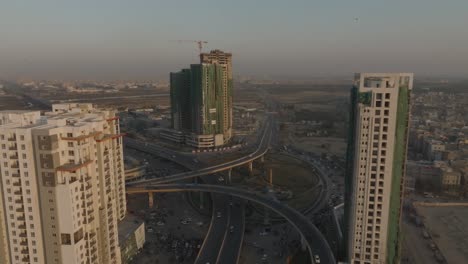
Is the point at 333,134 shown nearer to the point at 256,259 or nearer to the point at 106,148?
the point at 256,259

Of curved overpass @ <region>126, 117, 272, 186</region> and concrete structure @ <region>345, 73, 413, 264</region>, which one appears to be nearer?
concrete structure @ <region>345, 73, 413, 264</region>

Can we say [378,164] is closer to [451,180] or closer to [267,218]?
[267,218]

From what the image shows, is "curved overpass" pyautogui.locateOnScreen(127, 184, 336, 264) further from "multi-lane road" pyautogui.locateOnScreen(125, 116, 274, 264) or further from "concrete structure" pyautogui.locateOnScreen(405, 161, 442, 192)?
"concrete structure" pyautogui.locateOnScreen(405, 161, 442, 192)

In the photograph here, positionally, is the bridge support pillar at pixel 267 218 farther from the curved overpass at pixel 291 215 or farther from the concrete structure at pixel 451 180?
the concrete structure at pixel 451 180

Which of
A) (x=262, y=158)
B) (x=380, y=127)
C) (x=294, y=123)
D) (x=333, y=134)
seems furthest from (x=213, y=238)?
(x=294, y=123)

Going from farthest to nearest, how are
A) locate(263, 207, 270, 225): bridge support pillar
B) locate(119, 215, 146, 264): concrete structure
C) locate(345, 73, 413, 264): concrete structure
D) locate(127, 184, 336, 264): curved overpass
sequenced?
locate(263, 207, 270, 225): bridge support pillar → locate(119, 215, 146, 264): concrete structure → locate(127, 184, 336, 264): curved overpass → locate(345, 73, 413, 264): concrete structure

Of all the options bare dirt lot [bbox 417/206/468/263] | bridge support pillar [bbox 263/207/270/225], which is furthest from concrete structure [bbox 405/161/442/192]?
bridge support pillar [bbox 263/207/270/225]

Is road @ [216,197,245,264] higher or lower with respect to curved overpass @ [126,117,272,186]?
lower
